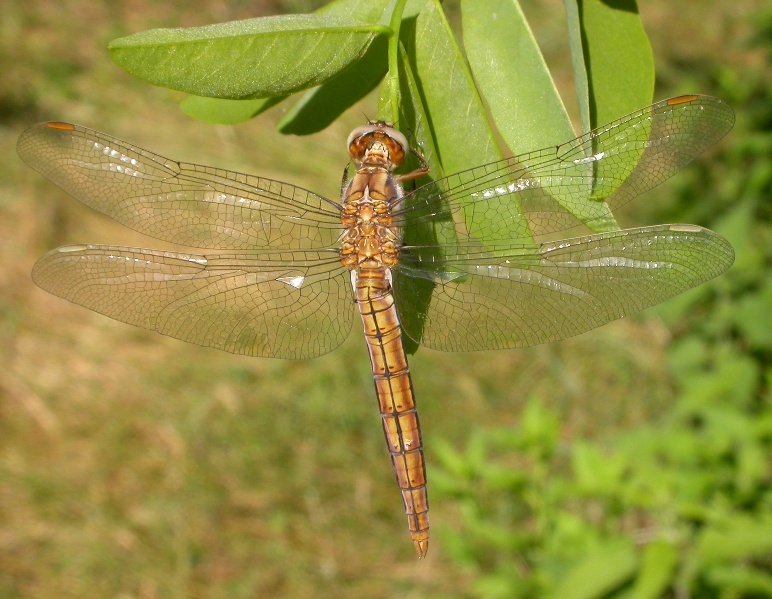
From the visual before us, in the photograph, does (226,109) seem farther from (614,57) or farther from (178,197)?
(614,57)

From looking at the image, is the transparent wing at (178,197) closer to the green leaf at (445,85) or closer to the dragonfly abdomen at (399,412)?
the dragonfly abdomen at (399,412)

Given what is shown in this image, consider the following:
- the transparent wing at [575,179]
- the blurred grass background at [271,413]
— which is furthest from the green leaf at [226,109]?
the blurred grass background at [271,413]

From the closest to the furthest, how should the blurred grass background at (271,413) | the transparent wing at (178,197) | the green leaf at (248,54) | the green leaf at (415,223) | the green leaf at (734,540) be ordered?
1. the green leaf at (248,54)
2. the green leaf at (415,223)
3. the transparent wing at (178,197)
4. the green leaf at (734,540)
5. the blurred grass background at (271,413)

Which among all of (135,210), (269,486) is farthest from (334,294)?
(269,486)

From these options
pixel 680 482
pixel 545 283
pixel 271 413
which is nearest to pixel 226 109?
pixel 545 283

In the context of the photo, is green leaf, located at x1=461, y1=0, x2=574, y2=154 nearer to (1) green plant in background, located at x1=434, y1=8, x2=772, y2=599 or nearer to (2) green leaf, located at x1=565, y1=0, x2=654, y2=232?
(2) green leaf, located at x1=565, y1=0, x2=654, y2=232
